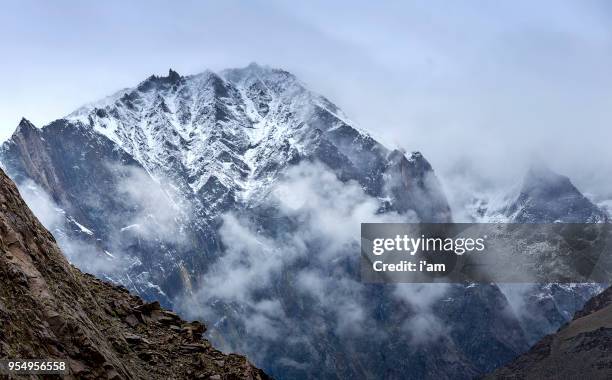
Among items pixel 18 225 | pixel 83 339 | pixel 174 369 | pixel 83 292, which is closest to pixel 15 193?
pixel 18 225

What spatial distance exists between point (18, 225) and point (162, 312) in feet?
61.0

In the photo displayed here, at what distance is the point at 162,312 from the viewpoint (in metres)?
68.4

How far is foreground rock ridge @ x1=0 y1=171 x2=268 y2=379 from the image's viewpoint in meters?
47.2

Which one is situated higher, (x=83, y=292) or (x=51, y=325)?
(x=83, y=292)

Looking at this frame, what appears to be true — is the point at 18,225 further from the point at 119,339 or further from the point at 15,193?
the point at 119,339

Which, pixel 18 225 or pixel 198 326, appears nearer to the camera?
pixel 18 225

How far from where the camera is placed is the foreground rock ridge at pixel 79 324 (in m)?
47.2

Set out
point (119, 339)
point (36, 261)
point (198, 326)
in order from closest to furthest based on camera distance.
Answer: point (36, 261), point (119, 339), point (198, 326)

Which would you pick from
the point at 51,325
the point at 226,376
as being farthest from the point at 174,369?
the point at 51,325

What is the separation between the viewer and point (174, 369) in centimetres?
5847

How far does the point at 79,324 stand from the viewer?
50.8 m

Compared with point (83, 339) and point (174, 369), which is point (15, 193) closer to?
point (83, 339)

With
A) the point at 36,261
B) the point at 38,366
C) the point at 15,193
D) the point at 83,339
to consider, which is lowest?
the point at 38,366

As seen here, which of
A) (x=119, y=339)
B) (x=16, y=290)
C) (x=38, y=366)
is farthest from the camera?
(x=119, y=339)
